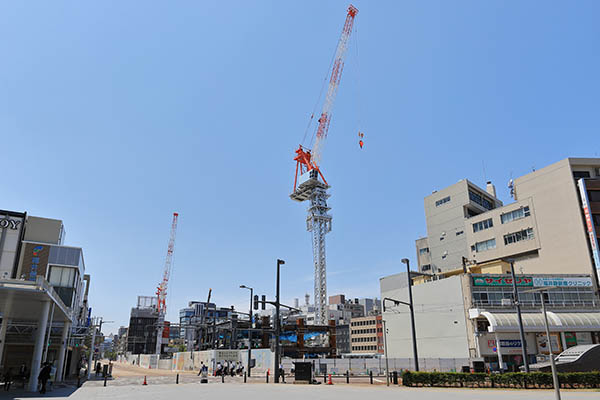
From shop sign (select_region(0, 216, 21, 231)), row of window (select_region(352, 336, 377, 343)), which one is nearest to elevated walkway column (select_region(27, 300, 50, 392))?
shop sign (select_region(0, 216, 21, 231))

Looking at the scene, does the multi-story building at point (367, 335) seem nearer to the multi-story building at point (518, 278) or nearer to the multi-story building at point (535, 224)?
the multi-story building at point (535, 224)

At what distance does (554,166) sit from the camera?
201ft

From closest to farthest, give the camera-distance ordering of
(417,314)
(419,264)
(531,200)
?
(417,314) → (531,200) → (419,264)

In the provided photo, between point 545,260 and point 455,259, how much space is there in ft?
59.4

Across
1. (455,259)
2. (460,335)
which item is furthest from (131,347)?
(460,335)

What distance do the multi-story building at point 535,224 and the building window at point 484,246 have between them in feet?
0.54

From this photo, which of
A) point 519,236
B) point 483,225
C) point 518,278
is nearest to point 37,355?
point 518,278

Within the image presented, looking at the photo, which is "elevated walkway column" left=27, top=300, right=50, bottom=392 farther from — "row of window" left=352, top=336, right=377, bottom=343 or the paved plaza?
"row of window" left=352, top=336, right=377, bottom=343

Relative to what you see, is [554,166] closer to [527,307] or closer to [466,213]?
[466,213]

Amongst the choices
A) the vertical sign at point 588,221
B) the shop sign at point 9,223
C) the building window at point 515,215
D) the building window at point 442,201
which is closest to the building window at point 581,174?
the vertical sign at point 588,221

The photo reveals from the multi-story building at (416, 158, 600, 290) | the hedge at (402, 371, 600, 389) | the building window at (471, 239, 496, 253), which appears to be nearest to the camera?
the hedge at (402, 371, 600, 389)

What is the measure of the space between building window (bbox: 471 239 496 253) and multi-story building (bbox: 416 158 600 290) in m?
0.17

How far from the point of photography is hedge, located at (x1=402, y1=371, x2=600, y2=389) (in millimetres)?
24547

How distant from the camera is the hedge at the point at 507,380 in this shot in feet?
80.5
